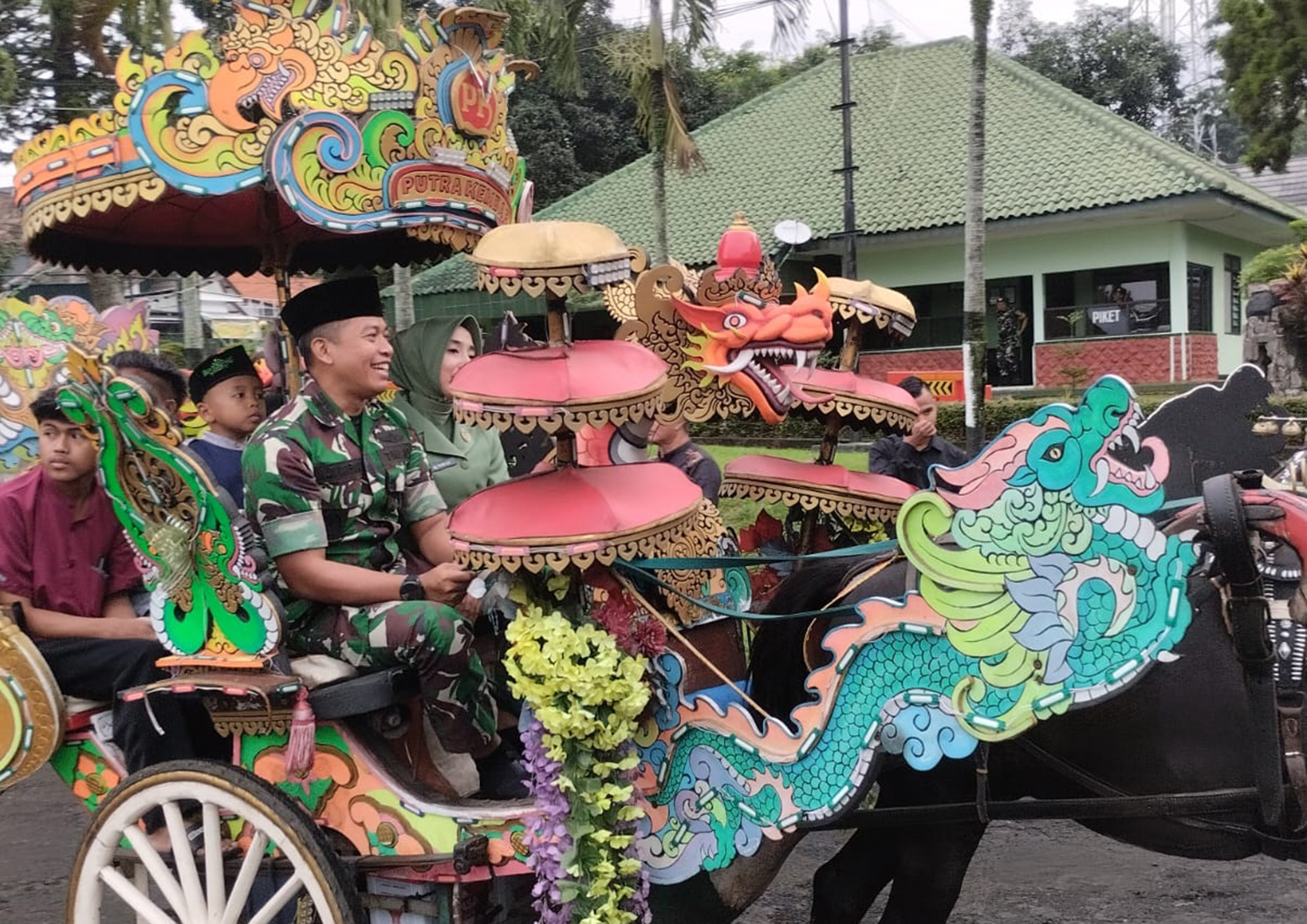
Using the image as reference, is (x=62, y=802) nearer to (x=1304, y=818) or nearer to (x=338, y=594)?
(x=338, y=594)

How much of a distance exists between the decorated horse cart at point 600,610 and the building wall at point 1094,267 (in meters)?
14.2

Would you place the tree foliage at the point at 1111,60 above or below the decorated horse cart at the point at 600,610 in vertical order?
above

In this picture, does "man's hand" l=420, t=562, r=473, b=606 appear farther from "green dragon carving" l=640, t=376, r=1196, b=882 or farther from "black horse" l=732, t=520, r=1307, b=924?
"black horse" l=732, t=520, r=1307, b=924

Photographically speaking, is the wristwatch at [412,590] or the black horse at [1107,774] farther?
the wristwatch at [412,590]

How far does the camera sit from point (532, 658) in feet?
8.30

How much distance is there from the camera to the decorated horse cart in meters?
2.38

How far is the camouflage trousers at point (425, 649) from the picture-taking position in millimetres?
2770

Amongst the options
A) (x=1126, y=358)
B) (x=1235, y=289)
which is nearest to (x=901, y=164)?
(x=1126, y=358)

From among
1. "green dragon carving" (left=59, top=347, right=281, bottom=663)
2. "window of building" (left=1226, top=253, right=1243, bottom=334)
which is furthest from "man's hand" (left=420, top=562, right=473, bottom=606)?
"window of building" (left=1226, top=253, right=1243, bottom=334)

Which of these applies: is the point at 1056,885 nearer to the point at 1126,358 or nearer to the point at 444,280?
the point at 1126,358

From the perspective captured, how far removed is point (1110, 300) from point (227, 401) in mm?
15381

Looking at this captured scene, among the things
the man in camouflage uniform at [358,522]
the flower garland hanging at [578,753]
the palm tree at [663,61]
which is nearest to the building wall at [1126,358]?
the palm tree at [663,61]

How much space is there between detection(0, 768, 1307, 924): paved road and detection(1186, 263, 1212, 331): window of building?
1403cm

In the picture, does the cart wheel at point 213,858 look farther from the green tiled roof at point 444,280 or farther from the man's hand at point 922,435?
the green tiled roof at point 444,280
